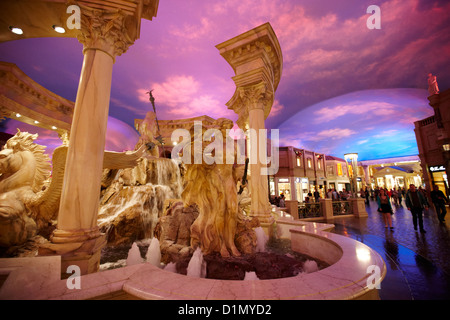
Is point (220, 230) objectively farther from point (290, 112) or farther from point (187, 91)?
point (290, 112)

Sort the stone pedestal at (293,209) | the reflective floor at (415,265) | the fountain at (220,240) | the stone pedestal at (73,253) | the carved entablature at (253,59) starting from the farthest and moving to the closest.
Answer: the stone pedestal at (293,209) < the carved entablature at (253,59) < the stone pedestal at (73,253) < the reflective floor at (415,265) < the fountain at (220,240)

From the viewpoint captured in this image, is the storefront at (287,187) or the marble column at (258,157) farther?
the storefront at (287,187)

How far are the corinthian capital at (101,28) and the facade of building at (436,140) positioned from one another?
2118 centimetres

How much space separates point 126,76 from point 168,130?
640 cm

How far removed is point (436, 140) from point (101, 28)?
24.8 metres

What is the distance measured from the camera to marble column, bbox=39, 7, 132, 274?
261 cm

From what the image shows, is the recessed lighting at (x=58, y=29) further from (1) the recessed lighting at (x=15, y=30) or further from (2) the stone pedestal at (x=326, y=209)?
(2) the stone pedestal at (x=326, y=209)

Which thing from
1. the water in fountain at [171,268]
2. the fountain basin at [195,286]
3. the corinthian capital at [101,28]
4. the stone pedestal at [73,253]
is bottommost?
the water in fountain at [171,268]

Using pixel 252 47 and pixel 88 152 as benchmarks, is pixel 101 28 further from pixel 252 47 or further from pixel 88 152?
pixel 252 47

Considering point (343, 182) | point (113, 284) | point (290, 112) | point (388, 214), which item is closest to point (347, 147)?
point (343, 182)

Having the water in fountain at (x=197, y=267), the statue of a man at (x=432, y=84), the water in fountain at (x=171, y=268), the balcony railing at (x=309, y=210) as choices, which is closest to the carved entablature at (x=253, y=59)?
the water in fountain at (x=197, y=267)

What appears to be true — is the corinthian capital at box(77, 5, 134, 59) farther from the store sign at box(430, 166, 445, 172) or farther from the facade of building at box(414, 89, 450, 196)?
the store sign at box(430, 166, 445, 172)

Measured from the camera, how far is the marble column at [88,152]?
261 cm
